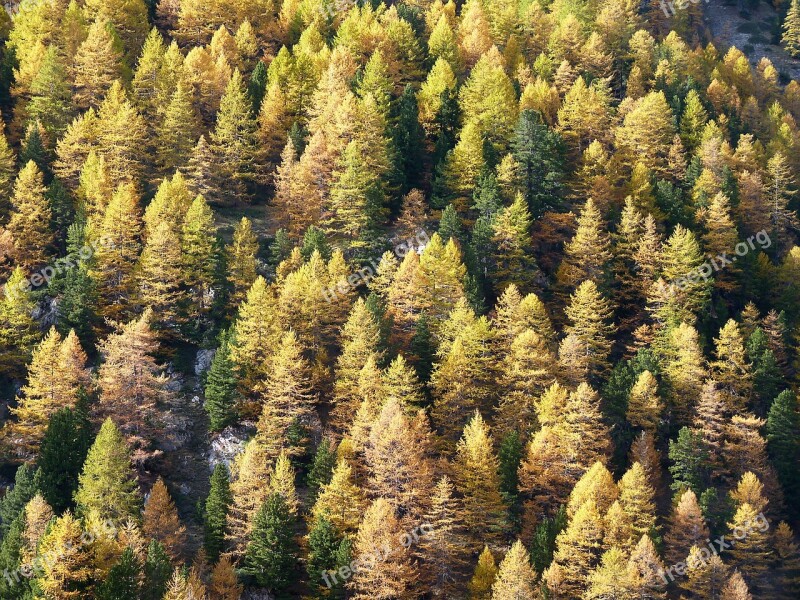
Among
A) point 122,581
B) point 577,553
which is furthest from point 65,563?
point 577,553

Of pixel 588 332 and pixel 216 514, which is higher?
pixel 588 332

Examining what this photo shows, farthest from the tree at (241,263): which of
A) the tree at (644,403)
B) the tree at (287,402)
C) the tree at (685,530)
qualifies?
the tree at (685,530)

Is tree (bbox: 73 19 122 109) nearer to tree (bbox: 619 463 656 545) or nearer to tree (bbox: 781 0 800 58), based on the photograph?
tree (bbox: 619 463 656 545)

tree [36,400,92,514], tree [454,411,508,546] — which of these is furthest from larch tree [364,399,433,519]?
tree [36,400,92,514]

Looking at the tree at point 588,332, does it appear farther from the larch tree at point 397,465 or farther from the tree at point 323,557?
the tree at point 323,557

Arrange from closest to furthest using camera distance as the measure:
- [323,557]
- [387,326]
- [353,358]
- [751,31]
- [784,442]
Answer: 1. [323,557]
2. [353,358]
3. [784,442]
4. [387,326]
5. [751,31]

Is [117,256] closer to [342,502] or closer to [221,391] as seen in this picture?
[221,391]

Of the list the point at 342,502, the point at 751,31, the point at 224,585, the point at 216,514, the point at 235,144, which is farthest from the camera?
the point at 751,31
